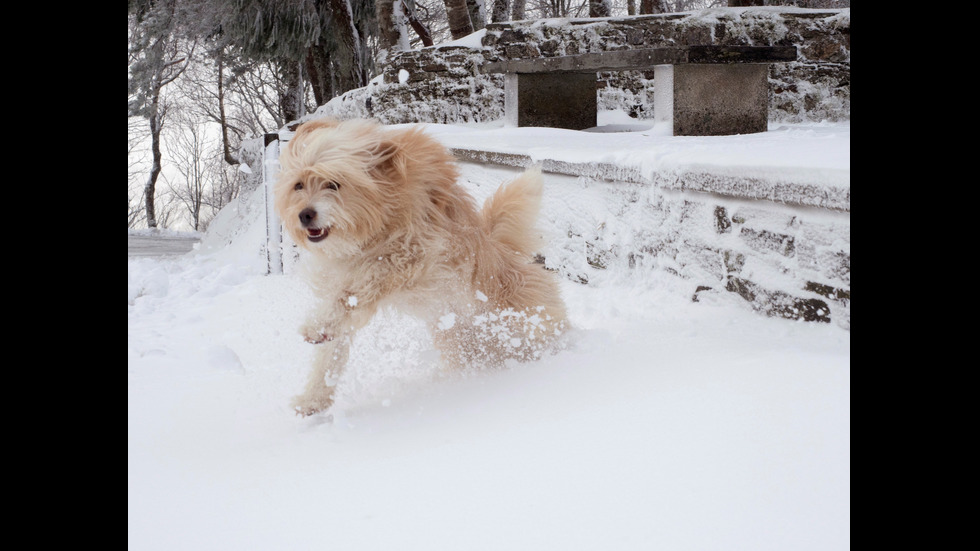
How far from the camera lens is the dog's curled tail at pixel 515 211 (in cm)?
402

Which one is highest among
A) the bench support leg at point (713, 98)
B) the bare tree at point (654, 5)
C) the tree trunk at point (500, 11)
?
the tree trunk at point (500, 11)

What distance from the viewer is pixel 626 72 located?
10305mm

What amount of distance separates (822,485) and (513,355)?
5.97ft

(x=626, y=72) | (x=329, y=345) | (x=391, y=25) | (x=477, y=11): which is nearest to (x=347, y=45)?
(x=391, y=25)

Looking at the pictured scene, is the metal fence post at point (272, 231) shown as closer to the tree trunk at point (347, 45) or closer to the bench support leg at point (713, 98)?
the bench support leg at point (713, 98)

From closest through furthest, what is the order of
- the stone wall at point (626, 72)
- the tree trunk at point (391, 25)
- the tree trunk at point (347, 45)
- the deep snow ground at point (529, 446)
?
the deep snow ground at point (529, 446) < the stone wall at point (626, 72) < the tree trunk at point (391, 25) < the tree trunk at point (347, 45)

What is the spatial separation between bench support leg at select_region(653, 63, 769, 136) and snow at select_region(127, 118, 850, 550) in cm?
215

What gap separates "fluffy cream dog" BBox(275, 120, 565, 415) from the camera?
10.8 feet

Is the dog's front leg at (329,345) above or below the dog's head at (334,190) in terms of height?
below

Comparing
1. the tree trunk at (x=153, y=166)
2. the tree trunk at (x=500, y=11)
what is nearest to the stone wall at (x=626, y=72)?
the tree trunk at (x=500, y=11)

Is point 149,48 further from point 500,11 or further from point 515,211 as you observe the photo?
point 515,211

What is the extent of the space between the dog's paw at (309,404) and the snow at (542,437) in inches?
1.6

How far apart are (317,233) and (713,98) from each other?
449 centimetres
